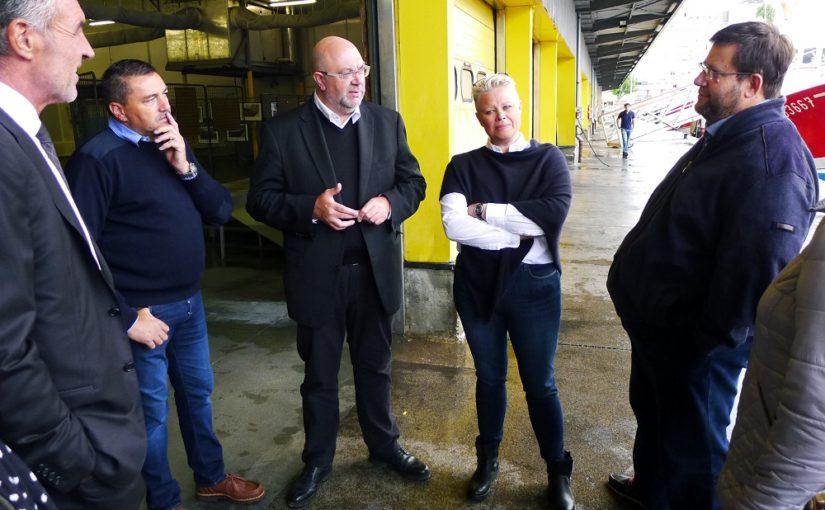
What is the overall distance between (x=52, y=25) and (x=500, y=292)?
66.1 inches

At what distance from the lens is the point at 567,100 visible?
16859 millimetres

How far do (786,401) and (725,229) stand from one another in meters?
0.70

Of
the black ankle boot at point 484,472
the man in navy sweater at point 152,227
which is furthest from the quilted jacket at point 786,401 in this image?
the man in navy sweater at point 152,227

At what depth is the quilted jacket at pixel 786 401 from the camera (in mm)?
A: 1203

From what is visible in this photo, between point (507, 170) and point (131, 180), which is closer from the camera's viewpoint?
point (131, 180)

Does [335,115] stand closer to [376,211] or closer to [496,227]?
[376,211]

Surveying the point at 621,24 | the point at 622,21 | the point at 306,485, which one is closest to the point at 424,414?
the point at 306,485

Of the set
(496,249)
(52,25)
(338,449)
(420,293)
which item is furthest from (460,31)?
(52,25)

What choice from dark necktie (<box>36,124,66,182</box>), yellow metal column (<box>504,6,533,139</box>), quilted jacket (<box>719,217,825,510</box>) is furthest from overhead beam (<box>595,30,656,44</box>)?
dark necktie (<box>36,124,66,182</box>)

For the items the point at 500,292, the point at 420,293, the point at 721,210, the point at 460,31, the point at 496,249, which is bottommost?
the point at 420,293

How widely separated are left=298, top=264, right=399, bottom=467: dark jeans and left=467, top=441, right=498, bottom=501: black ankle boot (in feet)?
1.33

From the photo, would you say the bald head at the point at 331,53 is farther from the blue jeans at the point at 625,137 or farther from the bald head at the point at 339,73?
the blue jeans at the point at 625,137

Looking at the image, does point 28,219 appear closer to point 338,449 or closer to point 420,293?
point 338,449

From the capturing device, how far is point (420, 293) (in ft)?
14.6
